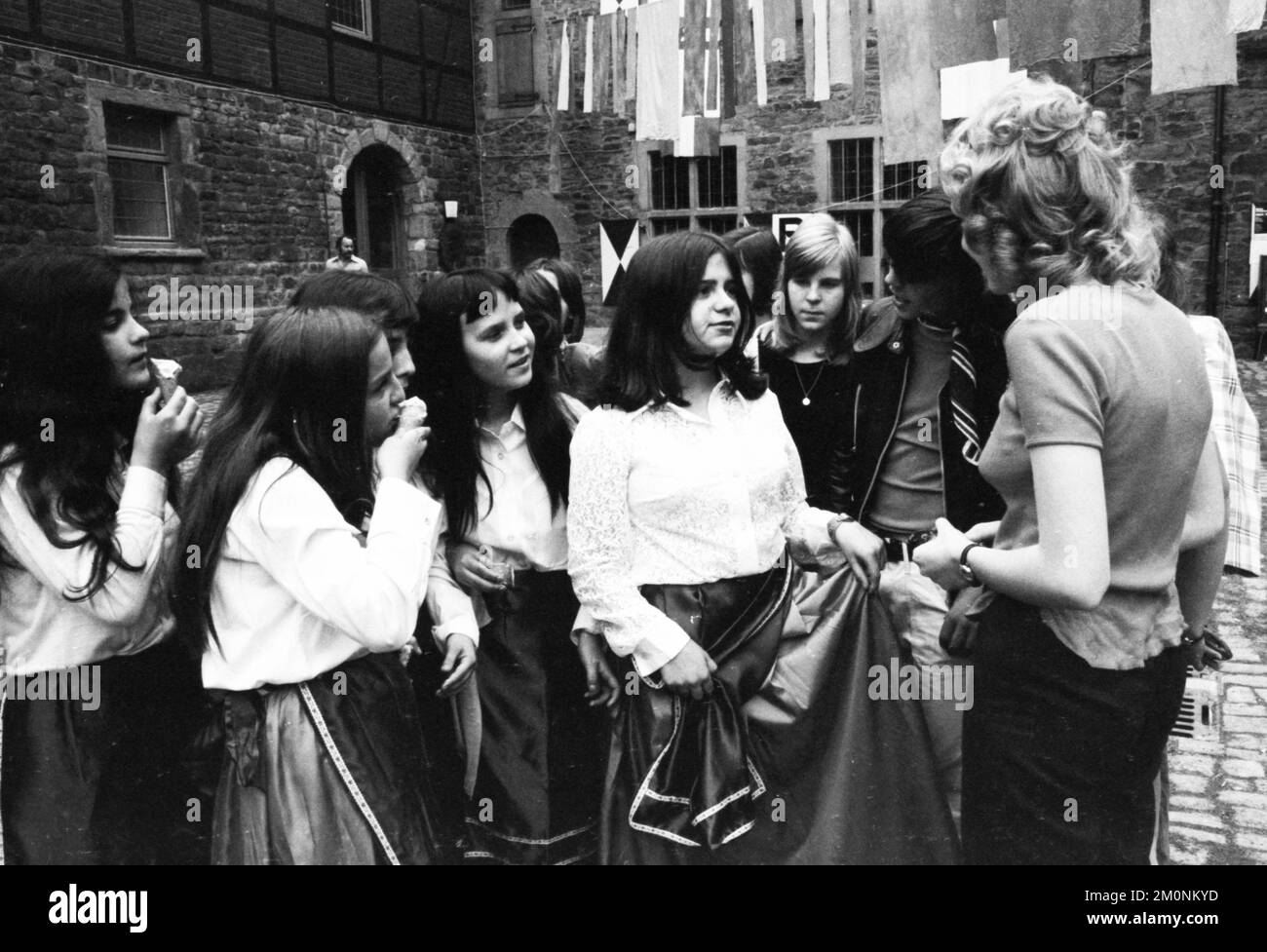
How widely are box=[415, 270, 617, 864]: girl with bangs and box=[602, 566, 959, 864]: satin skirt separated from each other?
16 cm

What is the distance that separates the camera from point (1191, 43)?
14.2 feet

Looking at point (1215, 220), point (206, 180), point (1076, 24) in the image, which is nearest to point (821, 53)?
point (1076, 24)

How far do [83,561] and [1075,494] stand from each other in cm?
159

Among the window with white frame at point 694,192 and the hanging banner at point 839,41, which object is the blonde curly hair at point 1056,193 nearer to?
the hanging banner at point 839,41

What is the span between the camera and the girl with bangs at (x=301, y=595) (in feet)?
5.82

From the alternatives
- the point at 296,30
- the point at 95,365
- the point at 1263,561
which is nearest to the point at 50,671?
the point at 95,365

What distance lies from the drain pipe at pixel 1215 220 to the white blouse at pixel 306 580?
38.1ft

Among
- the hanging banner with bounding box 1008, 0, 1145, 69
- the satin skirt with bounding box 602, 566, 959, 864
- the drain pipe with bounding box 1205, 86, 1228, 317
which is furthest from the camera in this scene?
the drain pipe with bounding box 1205, 86, 1228, 317

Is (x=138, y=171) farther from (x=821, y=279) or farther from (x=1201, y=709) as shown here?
(x=1201, y=709)

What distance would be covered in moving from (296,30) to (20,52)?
3.15 meters

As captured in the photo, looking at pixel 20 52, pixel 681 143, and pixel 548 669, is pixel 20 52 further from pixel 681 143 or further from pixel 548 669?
pixel 548 669

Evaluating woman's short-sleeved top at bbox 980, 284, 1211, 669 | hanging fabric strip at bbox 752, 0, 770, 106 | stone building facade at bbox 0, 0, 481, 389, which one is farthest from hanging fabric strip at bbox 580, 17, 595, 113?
woman's short-sleeved top at bbox 980, 284, 1211, 669

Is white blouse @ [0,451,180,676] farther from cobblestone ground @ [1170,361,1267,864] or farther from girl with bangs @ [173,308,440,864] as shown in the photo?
cobblestone ground @ [1170,361,1267,864]

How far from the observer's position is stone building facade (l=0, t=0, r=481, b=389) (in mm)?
9469
